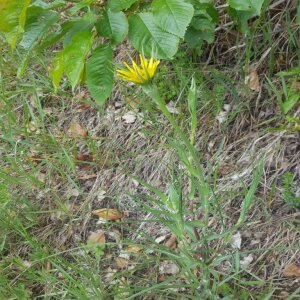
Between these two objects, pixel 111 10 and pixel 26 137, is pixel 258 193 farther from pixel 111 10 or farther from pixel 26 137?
pixel 26 137

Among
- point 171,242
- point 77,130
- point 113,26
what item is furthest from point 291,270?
point 77,130

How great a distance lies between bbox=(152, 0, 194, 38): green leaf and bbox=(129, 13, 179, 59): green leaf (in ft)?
0.11

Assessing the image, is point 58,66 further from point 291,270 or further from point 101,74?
point 291,270

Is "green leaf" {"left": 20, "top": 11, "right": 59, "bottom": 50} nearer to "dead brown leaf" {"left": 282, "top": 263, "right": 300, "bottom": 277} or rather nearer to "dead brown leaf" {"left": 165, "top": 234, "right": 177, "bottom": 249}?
"dead brown leaf" {"left": 165, "top": 234, "right": 177, "bottom": 249}

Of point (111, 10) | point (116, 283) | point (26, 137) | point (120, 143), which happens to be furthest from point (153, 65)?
point (26, 137)

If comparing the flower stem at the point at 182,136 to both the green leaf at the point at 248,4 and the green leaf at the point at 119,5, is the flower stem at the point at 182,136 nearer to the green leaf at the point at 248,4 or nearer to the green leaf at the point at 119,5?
the green leaf at the point at 119,5

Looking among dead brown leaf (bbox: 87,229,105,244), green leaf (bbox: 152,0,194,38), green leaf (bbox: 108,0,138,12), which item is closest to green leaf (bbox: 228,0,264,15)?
green leaf (bbox: 152,0,194,38)

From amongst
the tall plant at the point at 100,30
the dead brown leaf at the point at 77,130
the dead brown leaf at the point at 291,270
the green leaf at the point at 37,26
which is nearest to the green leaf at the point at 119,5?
the tall plant at the point at 100,30

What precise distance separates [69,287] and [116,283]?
0.61 feet

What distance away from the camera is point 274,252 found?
1.84 metres

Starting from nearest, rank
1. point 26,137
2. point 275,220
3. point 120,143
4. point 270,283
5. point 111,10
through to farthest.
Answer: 1. point 111,10
2. point 270,283
3. point 275,220
4. point 120,143
5. point 26,137

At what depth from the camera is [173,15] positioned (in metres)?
1.56

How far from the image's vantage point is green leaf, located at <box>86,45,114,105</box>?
1657 millimetres

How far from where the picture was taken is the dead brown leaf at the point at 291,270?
69.7 inches
